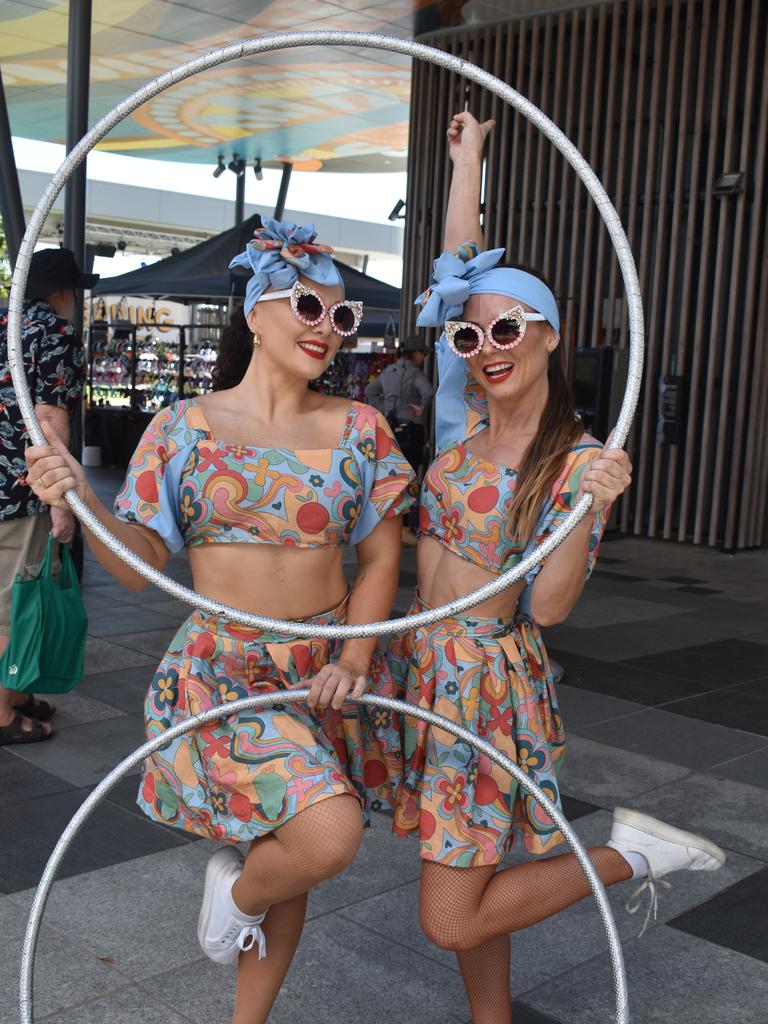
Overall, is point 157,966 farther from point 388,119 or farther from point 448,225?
point 388,119

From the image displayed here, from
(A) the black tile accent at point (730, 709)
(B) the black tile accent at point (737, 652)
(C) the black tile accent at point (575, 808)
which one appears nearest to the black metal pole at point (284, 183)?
(B) the black tile accent at point (737, 652)

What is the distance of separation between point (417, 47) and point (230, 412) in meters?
0.88

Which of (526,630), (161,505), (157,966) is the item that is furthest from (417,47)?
(157,966)

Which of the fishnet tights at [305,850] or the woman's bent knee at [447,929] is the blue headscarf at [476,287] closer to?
the fishnet tights at [305,850]

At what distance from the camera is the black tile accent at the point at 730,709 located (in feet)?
17.9

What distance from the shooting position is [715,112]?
1072 cm

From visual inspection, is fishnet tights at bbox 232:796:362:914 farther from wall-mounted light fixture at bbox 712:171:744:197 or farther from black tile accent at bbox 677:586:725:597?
wall-mounted light fixture at bbox 712:171:744:197

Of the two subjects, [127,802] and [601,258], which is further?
[601,258]

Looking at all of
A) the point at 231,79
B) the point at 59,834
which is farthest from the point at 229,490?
the point at 231,79

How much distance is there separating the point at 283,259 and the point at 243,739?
3.40 ft

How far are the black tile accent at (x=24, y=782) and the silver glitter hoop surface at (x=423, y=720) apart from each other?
1.77 m

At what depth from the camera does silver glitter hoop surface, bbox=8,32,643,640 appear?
230 cm

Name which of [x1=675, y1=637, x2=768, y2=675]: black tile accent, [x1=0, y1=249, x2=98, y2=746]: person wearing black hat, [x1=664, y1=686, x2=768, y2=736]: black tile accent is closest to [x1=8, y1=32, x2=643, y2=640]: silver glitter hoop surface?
[x1=0, y1=249, x2=98, y2=746]: person wearing black hat

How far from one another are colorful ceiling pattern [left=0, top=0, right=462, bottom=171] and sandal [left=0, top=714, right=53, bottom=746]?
8.34m
